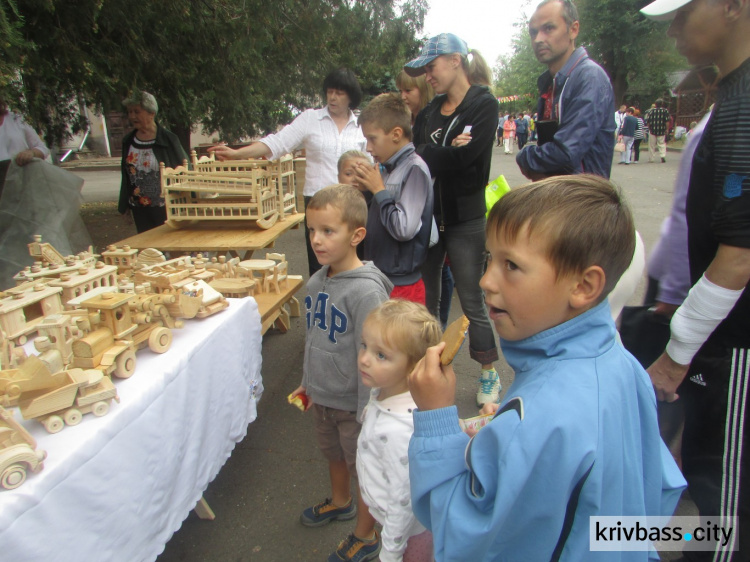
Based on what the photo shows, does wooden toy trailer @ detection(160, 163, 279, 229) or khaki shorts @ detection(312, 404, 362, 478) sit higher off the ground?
wooden toy trailer @ detection(160, 163, 279, 229)

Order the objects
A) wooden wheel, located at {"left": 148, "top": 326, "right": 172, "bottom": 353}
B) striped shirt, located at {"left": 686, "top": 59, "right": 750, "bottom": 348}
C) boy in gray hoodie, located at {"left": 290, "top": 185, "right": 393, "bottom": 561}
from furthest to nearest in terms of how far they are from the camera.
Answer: boy in gray hoodie, located at {"left": 290, "top": 185, "right": 393, "bottom": 561}, wooden wheel, located at {"left": 148, "top": 326, "right": 172, "bottom": 353}, striped shirt, located at {"left": 686, "top": 59, "right": 750, "bottom": 348}

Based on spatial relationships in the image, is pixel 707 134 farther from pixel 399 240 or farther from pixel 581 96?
pixel 399 240

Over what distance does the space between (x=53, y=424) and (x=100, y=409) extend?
0.36 feet

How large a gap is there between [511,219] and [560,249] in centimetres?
10

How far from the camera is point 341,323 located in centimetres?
190

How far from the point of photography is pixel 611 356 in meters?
0.92

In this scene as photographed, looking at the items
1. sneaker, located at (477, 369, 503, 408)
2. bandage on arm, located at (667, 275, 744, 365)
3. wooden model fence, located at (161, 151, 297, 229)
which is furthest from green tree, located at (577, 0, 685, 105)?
bandage on arm, located at (667, 275, 744, 365)

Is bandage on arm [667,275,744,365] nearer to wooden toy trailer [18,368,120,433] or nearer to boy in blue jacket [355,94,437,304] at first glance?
boy in blue jacket [355,94,437,304]

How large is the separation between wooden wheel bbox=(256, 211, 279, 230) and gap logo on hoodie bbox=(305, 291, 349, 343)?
1.47 meters

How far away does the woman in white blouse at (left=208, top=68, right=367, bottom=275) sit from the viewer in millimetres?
3586

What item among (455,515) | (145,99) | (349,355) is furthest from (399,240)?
(145,99)

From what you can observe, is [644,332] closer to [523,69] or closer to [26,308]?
[26,308]

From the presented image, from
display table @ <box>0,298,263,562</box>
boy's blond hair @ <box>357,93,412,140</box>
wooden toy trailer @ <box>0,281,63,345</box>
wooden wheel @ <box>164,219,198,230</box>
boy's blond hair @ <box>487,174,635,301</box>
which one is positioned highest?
boy's blond hair @ <box>357,93,412,140</box>

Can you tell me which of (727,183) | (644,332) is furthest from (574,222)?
(644,332)
